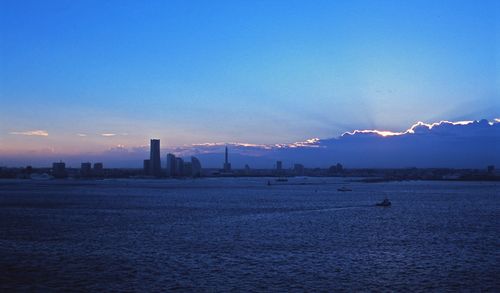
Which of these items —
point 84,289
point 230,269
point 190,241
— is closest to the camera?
point 84,289

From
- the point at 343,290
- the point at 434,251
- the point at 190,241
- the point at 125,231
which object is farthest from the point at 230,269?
the point at 125,231

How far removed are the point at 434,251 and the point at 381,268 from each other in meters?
6.71

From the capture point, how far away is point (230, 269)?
23.1m

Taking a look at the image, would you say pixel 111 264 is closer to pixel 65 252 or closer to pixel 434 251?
pixel 65 252

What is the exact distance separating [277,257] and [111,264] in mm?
8367

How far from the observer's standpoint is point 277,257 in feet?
85.9

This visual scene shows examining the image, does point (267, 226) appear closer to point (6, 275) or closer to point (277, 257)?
point (277, 257)

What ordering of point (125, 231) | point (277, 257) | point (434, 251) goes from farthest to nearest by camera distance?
point (125, 231)
point (434, 251)
point (277, 257)

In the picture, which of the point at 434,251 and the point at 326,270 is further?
the point at 434,251

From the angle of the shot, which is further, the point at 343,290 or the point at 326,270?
the point at 326,270

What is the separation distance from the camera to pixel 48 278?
21.1 m

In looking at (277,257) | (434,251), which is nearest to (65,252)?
(277,257)

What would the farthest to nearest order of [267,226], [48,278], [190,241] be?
[267,226]
[190,241]
[48,278]

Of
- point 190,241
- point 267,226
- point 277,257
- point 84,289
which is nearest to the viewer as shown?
point 84,289
